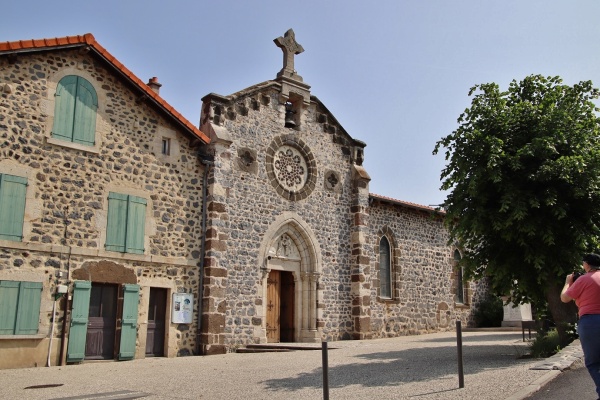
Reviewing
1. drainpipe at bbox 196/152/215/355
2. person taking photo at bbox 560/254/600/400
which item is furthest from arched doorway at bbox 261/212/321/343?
person taking photo at bbox 560/254/600/400

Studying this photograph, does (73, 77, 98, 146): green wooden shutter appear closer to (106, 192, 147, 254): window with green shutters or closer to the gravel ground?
(106, 192, 147, 254): window with green shutters

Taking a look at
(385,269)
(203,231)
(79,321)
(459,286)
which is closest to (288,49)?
(203,231)

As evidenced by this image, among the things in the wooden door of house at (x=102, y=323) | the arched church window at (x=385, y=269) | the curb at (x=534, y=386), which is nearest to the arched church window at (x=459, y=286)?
the arched church window at (x=385, y=269)

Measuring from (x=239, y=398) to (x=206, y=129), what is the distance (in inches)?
353

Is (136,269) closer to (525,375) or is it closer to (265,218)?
(265,218)

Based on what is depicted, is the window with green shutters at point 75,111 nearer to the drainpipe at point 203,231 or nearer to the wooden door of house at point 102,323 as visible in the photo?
the drainpipe at point 203,231

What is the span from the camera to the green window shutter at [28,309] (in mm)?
11297

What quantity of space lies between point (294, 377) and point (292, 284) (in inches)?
→ 307

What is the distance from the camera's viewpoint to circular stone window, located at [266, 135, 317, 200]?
16.4 metres

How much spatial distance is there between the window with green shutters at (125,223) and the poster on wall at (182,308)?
148 centimetres

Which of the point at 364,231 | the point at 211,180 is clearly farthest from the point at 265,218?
the point at 364,231

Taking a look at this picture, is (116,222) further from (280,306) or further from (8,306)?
(280,306)

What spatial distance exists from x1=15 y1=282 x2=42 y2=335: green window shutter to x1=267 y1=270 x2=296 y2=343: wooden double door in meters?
6.52

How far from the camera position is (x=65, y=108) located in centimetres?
1259
